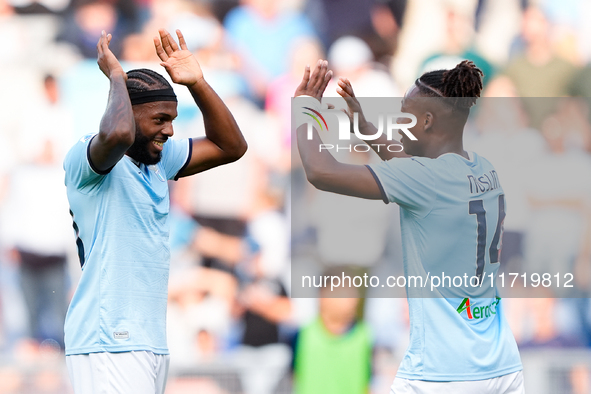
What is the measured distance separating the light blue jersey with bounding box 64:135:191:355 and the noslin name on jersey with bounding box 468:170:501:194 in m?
1.28

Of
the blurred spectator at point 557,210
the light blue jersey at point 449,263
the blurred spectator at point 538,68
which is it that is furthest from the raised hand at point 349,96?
the blurred spectator at point 538,68

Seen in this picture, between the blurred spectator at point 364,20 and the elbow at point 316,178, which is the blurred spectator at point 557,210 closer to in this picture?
the blurred spectator at point 364,20

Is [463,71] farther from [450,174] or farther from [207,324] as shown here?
[207,324]

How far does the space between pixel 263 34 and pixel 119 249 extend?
4058 mm

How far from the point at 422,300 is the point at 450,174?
50 cm

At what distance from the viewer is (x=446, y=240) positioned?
2635mm

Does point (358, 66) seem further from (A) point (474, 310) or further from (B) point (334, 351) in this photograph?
(A) point (474, 310)

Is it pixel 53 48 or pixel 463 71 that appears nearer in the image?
pixel 463 71

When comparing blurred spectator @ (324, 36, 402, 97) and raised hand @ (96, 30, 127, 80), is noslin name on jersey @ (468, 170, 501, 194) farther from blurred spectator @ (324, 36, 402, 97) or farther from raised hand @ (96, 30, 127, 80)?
blurred spectator @ (324, 36, 402, 97)

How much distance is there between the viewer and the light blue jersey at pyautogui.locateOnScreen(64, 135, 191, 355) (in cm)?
266

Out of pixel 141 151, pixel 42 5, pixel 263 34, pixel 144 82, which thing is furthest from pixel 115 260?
pixel 42 5

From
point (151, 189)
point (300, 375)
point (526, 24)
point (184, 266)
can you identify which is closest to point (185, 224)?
point (184, 266)

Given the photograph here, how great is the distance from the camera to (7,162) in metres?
6.07

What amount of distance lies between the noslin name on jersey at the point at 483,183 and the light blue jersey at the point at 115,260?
50.5 inches
